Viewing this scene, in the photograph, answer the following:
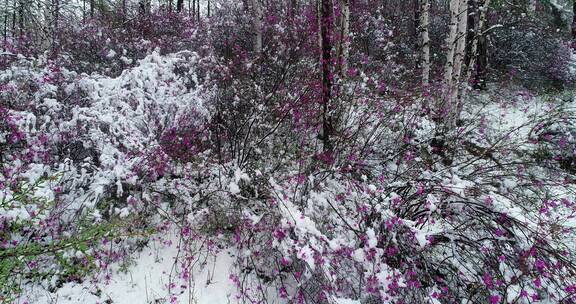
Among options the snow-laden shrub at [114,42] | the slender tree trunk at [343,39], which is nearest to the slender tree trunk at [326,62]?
the slender tree trunk at [343,39]

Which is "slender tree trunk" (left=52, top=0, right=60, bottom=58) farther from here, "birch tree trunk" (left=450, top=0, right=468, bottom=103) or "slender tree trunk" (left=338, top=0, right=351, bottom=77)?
"birch tree trunk" (left=450, top=0, right=468, bottom=103)

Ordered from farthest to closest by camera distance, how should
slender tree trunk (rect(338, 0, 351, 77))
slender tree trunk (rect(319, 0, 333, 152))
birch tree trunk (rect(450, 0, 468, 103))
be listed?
birch tree trunk (rect(450, 0, 468, 103)) < slender tree trunk (rect(338, 0, 351, 77)) < slender tree trunk (rect(319, 0, 333, 152))

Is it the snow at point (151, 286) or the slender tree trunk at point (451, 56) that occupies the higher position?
the slender tree trunk at point (451, 56)

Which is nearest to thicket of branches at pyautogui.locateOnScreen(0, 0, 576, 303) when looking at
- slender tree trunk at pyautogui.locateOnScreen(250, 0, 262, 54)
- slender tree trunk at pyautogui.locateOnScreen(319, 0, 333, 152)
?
slender tree trunk at pyautogui.locateOnScreen(319, 0, 333, 152)

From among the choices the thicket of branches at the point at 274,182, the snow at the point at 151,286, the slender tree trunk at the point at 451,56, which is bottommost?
the snow at the point at 151,286

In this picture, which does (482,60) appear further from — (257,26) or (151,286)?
(151,286)

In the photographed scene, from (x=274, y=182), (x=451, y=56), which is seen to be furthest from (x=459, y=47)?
(x=274, y=182)

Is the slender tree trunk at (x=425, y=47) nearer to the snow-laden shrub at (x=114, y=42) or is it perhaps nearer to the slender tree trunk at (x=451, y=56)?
the slender tree trunk at (x=451, y=56)

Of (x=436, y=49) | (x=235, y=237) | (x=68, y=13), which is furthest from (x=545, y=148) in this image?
(x=68, y=13)

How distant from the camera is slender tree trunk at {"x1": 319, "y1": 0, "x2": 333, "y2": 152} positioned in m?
5.24

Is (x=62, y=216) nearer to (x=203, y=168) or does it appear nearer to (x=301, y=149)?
(x=203, y=168)

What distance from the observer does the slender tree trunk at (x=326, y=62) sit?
5.24 metres

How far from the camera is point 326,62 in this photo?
17.4ft

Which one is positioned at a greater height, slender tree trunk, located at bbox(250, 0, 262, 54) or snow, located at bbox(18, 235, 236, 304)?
slender tree trunk, located at bbox(250, 0, 262, 54)
